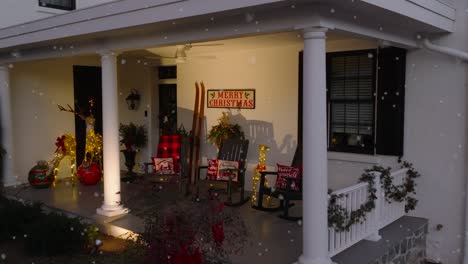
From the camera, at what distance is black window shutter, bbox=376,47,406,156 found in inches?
220

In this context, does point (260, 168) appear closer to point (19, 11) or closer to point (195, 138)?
point (195, 138)

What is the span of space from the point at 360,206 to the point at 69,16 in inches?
167

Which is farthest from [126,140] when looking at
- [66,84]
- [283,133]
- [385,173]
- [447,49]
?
[447,49]

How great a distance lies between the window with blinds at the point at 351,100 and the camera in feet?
19.4

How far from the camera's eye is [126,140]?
9102 millimetres

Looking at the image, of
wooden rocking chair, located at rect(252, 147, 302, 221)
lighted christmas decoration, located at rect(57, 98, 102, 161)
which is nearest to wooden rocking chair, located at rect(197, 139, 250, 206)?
wooden rocking chair, located at rect(252, 147, 302, 221)

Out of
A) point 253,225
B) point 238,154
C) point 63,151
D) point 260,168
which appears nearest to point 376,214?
point 253,225

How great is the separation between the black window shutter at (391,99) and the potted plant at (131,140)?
5.12 meters

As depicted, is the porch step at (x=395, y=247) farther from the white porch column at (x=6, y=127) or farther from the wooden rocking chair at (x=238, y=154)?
the white porch column at (x=6, y=127)

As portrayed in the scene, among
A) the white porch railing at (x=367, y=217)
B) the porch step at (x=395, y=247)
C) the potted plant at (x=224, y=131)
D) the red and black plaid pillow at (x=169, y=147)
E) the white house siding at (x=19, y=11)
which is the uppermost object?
the white house siding at (x=19, y=11)

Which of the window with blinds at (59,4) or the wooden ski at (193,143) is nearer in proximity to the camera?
the wooden ski at (193,143)

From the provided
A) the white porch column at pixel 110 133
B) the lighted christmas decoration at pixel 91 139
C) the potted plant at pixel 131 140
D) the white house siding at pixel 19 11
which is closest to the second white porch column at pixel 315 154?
the white porch column at pixel 110 133

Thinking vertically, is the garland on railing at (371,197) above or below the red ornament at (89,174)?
above

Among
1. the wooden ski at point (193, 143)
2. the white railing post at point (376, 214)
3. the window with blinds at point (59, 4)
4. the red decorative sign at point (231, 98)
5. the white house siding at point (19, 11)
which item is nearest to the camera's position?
the white railing post at point (376, 214)
